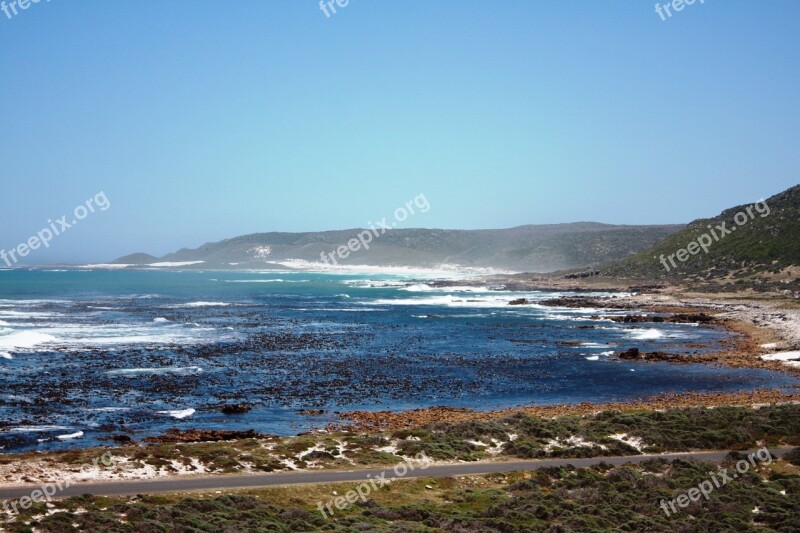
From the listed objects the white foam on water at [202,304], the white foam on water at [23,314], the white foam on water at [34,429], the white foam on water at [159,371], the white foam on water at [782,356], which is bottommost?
the white foam on water at [782,356]

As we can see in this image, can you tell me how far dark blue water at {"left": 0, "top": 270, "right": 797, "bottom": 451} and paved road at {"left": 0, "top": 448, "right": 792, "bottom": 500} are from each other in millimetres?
7412

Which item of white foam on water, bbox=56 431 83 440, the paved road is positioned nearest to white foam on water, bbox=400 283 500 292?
the paved road

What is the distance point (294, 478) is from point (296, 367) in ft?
84.6

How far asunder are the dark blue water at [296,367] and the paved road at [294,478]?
741 centimetres

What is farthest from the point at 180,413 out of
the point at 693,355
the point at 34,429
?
the point at 693,355

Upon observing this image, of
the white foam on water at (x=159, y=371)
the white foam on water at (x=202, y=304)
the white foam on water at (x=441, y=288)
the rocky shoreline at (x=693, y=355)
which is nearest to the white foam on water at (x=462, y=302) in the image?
the rocky shoreline at (x=693, y=355)

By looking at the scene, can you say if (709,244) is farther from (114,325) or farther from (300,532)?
(300,532)

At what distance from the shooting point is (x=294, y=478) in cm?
2452

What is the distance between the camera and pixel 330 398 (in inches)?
1569

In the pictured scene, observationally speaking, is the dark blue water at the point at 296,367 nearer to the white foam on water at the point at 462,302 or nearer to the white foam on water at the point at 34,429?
the white foam on water at the point at 34,429

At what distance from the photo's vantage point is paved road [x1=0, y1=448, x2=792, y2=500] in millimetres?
22203

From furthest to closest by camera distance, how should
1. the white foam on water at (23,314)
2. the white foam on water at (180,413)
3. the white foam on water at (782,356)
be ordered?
the white foam on water at (23,314), the white foam on water at (782,356), the white foam on water at (180,413)

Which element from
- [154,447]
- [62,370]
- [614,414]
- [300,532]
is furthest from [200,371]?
[300,532]

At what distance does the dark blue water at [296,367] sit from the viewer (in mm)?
35375
